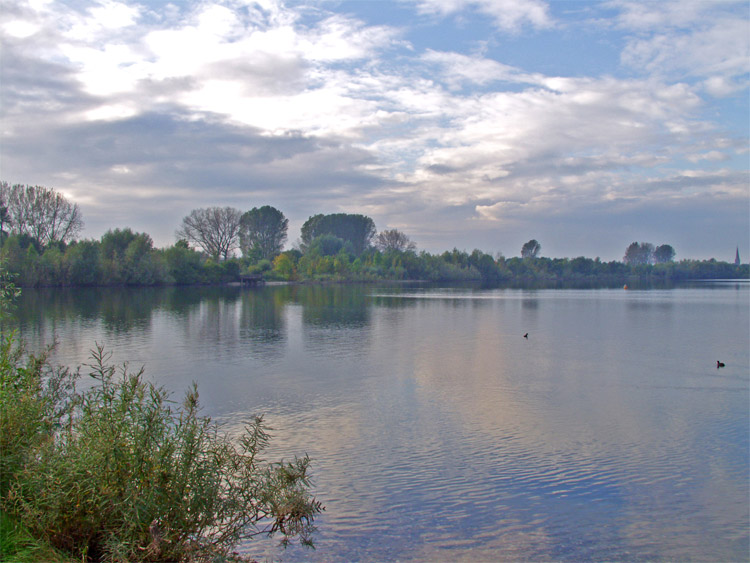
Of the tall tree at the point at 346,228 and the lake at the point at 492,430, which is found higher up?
the tall tree at the point at 346,228

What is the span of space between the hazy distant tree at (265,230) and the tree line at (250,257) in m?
0.19

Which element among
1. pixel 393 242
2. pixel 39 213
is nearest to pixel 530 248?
pixel 393 242

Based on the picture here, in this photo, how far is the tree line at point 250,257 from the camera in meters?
58.1

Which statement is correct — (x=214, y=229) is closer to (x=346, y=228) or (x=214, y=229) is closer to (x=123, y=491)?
(x=346, y=228)

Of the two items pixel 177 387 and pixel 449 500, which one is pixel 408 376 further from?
pixel 449 500

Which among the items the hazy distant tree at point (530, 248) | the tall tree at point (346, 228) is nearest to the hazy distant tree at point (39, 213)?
the tall tree at point (346, 228)

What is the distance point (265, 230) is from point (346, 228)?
2064cm

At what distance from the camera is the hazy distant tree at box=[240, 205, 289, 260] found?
10425 centimetres

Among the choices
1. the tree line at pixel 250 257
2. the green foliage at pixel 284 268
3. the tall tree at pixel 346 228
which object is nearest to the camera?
the tree line at pixel 250 257

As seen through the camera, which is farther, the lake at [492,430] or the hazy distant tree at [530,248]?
the hazy distant tree at [530,248]

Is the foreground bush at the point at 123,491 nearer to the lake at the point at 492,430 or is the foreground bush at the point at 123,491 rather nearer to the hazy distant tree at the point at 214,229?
the lake at the point at 492,430

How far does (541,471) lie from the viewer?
748 centimetres

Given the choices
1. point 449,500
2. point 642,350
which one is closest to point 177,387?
point 449,500

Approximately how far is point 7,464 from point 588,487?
20.3 feet
